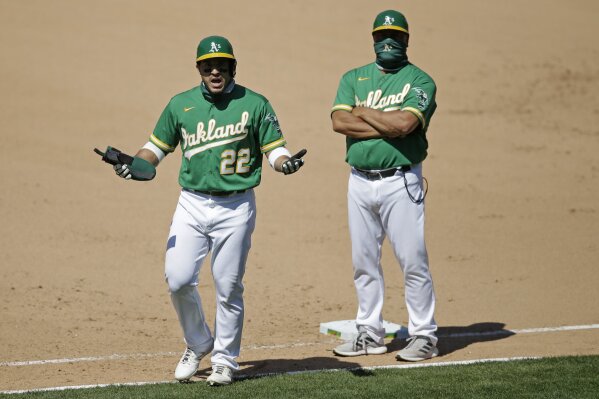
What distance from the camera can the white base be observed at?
9.79 meters

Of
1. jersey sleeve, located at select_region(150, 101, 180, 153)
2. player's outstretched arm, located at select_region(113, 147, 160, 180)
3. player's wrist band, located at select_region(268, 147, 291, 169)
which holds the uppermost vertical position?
jersey sleeve, located at select_region(150, 101, 180, 153)

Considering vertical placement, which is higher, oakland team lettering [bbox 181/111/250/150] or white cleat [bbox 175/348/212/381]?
oakland team lettering [bbox 181/111/250/150]

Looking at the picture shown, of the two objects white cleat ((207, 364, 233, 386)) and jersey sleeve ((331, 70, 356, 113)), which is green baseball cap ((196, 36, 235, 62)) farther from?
white cleat ((207, 364, 233, 386))

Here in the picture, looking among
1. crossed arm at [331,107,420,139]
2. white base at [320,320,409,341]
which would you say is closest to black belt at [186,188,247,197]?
crossed arm at [331,107,420,139]

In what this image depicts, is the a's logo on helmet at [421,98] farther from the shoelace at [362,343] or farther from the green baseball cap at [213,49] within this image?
the shoelace at [362,343]

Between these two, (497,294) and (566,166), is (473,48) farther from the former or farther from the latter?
(497,294)

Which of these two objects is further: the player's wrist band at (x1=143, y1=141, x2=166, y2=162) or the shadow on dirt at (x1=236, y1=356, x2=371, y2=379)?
the shadow on dirt at (x1=236, y1=356, x2=371, y2=379)

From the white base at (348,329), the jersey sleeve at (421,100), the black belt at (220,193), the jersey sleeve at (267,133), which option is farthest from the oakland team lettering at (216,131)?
the white base at (348,329)

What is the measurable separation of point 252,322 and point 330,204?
5.25m

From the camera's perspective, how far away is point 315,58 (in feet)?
68.4

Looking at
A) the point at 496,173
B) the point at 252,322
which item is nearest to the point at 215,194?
the point at 252,322

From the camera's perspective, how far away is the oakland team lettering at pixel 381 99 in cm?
888

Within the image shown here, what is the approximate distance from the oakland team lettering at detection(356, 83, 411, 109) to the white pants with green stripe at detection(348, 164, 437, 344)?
525mm

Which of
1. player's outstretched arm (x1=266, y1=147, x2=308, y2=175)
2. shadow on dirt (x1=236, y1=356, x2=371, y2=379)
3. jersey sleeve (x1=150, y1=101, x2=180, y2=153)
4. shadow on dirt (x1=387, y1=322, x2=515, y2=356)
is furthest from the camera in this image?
shadow on dirt (x1=387, y1=322, x2=515, y2=356)
